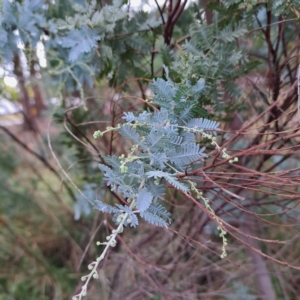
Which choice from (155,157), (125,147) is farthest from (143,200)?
(125,147)

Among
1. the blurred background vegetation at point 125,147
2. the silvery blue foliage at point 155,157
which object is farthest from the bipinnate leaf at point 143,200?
the blurred background vegetation at point 125,147

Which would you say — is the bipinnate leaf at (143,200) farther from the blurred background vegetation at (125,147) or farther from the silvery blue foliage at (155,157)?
the blurred background vegetation at (125,147)

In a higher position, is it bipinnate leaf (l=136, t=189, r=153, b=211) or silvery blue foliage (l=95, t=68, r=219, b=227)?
silvery blue foliage (l=95, t=68, r=219, b=227)

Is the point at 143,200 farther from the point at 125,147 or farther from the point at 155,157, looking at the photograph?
the point at 125,147

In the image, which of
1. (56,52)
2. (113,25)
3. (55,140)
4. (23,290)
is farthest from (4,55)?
(23,290)

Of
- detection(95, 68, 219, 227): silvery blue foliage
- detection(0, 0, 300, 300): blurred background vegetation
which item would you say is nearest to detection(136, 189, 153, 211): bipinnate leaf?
detection(95, 68, 219, 227): silvery blue foliage

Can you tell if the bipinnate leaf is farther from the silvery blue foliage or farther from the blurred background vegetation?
the blurred background vegetation
